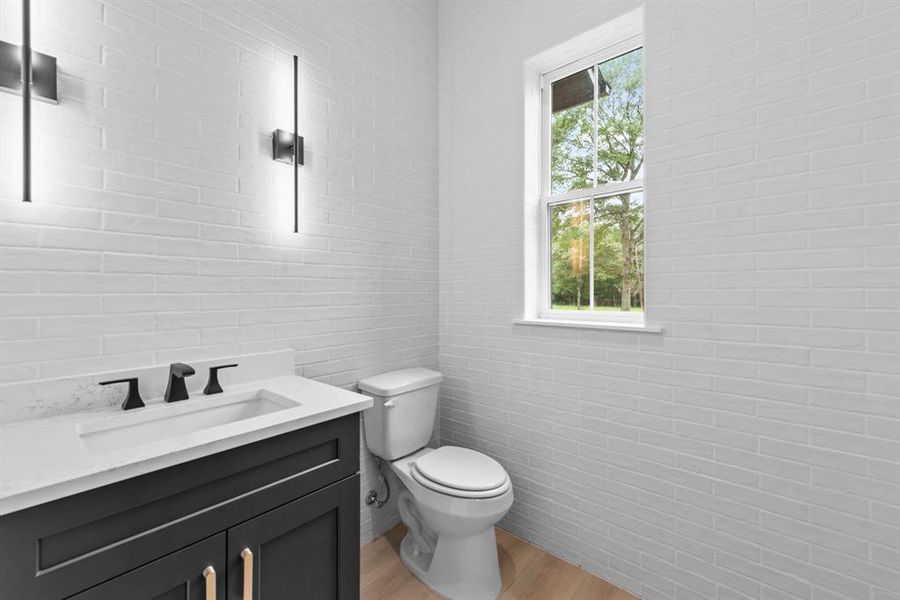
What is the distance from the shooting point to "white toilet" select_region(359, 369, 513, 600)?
63.7 inches

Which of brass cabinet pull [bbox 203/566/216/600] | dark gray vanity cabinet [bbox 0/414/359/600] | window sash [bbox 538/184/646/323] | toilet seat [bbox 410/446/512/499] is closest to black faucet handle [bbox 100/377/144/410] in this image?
dark gray vanity cabinet [bbox 0/414/359/600]

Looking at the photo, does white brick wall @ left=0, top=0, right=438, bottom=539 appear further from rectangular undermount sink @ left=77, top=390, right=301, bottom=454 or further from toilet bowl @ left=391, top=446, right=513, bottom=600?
toilet bowl @ left=391, top=446, right=513, bottom=600

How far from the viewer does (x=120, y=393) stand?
1.27m

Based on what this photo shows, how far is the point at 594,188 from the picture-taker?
1.93m

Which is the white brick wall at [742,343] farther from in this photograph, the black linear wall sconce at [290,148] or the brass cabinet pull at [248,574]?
the brass cabinet pull at [248,574]

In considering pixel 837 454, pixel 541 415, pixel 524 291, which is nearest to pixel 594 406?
pixel 541 415

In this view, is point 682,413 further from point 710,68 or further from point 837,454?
point 710,68

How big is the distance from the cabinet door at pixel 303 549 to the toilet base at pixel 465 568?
0.51 meters

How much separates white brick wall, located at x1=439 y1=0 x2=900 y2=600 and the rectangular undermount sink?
3.96 ft

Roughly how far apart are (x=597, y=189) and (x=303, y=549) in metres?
1.81

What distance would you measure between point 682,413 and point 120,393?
1928 mm

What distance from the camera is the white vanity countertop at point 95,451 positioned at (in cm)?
75

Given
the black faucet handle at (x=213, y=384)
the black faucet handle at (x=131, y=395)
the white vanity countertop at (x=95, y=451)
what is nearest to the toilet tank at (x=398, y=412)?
the white vanity countertop at (x=95, y=451)

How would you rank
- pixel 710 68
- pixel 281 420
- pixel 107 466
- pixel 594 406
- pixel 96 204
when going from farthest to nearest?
pixel 594 406 < pixel 710 68 < pixel 96 204 < pixel 281 420 < pixel 107 466
